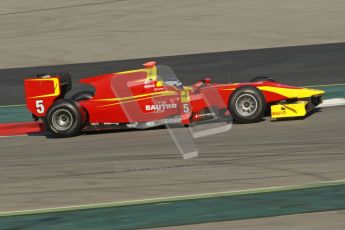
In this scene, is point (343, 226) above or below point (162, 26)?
below

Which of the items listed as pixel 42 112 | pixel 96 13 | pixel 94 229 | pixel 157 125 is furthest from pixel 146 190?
pixel 96 13

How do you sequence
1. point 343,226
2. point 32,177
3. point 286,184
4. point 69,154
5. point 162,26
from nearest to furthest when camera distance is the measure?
point 343,226, point 286,184, point 32,177, point 69,154, point 162,26

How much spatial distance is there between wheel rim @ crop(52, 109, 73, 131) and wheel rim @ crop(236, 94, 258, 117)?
2764 mm

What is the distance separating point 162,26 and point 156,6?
10.5 ft

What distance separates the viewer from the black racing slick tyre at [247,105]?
12.4m

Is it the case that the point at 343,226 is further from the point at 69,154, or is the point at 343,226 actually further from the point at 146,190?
the point at 69,154

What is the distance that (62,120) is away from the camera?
1290 cm

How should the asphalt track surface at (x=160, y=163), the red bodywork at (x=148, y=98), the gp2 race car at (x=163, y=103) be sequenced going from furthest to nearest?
the red bodywork at (x=148, y=98) → the gp2 race car at (x=163, y=103) → the asphalt track surface at (x=160, y=163)

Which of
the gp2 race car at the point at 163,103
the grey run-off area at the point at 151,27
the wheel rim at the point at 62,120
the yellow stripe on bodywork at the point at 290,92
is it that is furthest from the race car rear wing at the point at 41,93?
the grey run-off area at the point at 151,27

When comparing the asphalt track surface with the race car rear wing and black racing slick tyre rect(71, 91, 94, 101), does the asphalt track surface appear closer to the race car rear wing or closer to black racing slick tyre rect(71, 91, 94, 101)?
the race car rear wing

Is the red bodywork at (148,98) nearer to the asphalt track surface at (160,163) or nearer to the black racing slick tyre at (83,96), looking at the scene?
the asphalt track surface at (160,163)

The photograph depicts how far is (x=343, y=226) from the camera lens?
6.84 m

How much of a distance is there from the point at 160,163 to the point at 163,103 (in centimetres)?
258

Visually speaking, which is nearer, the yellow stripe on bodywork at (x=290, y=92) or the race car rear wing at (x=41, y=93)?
the yellow stripe on bodywork at (x=290, y=92)
